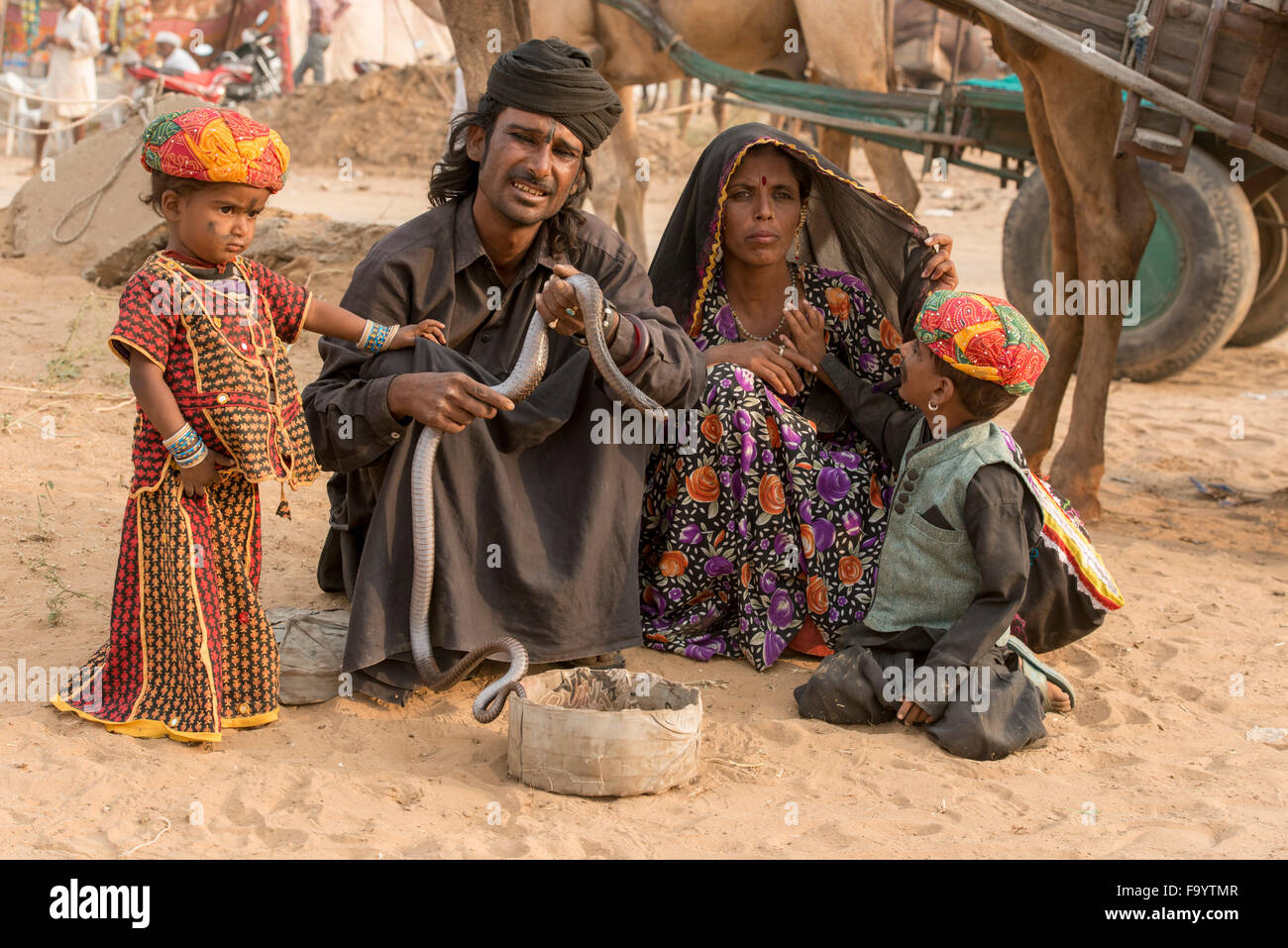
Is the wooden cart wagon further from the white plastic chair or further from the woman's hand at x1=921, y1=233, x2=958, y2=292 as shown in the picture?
the white plastic chair

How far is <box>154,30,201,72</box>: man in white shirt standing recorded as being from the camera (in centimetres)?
1770

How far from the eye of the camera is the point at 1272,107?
4.04m

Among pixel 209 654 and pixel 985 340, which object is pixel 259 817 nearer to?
pixel 209 654

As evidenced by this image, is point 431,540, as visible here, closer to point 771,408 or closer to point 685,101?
point 771,408

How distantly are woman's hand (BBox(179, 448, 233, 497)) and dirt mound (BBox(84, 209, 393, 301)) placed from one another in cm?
414

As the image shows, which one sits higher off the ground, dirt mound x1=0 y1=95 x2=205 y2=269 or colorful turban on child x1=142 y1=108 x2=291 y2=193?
colorful turban on child x1=142 y1=108 x2=291 y2=193

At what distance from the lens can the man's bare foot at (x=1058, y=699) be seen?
Result: 3277 mm

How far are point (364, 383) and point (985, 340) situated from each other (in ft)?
4.73

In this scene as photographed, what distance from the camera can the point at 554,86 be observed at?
313cm

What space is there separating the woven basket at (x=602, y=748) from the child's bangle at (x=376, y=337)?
91 centimetres

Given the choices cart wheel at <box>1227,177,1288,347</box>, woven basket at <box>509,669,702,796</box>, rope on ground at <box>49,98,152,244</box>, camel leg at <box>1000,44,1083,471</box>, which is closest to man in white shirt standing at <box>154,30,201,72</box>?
rope on ground at <box>49,98,152,244</box>

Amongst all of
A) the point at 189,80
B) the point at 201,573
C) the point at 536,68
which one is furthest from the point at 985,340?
the point at 189,80

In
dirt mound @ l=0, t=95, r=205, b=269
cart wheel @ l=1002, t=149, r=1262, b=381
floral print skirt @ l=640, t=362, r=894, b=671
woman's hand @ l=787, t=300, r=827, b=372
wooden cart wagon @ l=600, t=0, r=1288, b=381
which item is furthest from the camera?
dirt mound @ l=0, t=95, r=205, b=269

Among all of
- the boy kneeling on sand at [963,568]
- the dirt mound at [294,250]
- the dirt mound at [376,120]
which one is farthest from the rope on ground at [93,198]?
the dirt mound at [376,120]
